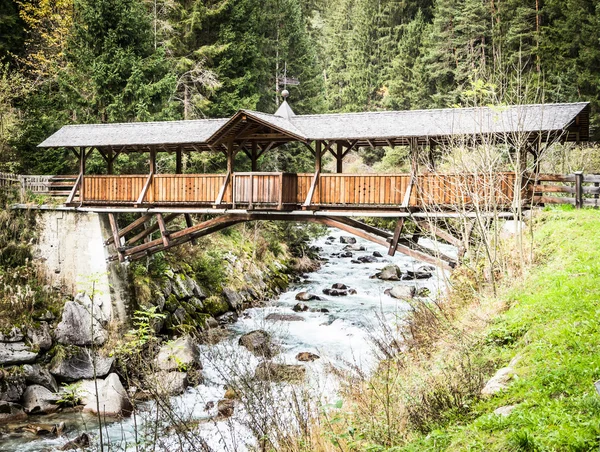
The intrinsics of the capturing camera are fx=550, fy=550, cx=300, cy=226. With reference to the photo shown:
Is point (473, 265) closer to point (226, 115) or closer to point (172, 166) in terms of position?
point (172, 166)

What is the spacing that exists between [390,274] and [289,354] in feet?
36.3

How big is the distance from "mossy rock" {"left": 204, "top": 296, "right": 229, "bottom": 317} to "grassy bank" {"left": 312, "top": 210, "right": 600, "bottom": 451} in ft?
38.7

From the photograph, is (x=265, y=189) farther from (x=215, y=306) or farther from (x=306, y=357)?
(x=215, y=306)

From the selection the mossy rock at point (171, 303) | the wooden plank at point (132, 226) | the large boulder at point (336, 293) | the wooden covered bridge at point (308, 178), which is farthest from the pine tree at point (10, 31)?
the large boulder at point (336, 293)

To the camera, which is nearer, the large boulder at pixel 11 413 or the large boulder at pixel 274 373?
the large boulder at pixel 274 373

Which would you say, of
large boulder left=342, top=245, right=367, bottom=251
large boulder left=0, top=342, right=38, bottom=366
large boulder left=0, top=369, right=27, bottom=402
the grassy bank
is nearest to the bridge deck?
the grassy bank

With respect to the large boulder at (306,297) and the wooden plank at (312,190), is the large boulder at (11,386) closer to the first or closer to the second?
the wooden plank at (312,190)

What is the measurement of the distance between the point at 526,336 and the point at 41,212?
52.6ft

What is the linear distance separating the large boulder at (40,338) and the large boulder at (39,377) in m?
0.70

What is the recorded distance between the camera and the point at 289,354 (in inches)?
635

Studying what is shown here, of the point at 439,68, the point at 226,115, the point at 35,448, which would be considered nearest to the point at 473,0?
the point at 439,68

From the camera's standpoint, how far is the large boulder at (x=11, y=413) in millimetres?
12578

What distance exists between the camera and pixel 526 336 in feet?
22.7

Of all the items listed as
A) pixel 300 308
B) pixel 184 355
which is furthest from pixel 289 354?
pixel 300 308
